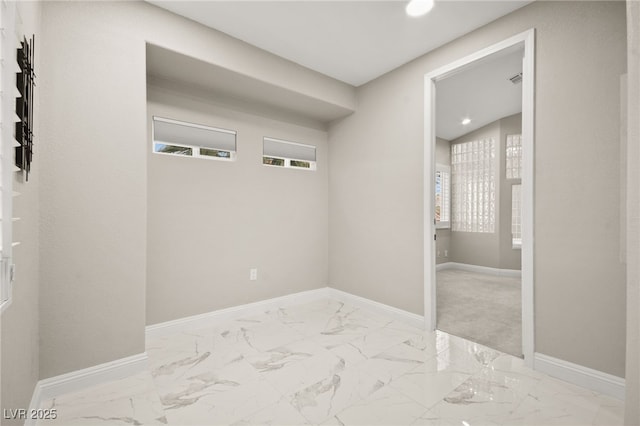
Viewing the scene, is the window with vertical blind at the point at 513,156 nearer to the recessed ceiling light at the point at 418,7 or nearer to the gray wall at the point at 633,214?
the recessed ceiling light at the point at 418,7

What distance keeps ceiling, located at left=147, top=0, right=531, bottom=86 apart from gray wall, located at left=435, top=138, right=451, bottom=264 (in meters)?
3.56

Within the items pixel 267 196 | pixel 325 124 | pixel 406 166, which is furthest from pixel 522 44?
pixel 267 196

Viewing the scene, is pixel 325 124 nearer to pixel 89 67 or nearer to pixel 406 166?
pixel 406 166

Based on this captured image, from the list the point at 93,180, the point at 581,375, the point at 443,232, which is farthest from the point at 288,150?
the point at 443,232

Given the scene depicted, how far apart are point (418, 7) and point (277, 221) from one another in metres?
2.52

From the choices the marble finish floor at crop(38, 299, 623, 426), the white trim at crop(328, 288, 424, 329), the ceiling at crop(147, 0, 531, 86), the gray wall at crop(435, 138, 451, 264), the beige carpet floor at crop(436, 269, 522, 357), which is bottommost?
the beige carpet floor at crop(436, 269, 522, 357)

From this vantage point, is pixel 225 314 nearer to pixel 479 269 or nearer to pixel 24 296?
pixel 24 296

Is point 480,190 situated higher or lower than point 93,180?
higher

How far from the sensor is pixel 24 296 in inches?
57.3

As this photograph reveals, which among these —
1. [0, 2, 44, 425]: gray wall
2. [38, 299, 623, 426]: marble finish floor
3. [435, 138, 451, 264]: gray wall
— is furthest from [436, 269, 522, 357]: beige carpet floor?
[0, 2, 44, 425]: gray wall

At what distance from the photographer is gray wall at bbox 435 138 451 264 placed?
240 inches

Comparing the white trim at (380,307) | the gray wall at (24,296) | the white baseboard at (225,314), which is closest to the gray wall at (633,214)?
the white trim at (380,307)

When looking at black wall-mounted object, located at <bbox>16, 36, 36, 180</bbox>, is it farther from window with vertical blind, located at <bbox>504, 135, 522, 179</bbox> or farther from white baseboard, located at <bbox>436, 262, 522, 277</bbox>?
window with vertical blind, located at <bbox>504, 135, 522, 179</bbox>

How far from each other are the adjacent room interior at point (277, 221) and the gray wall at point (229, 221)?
0.07ft
